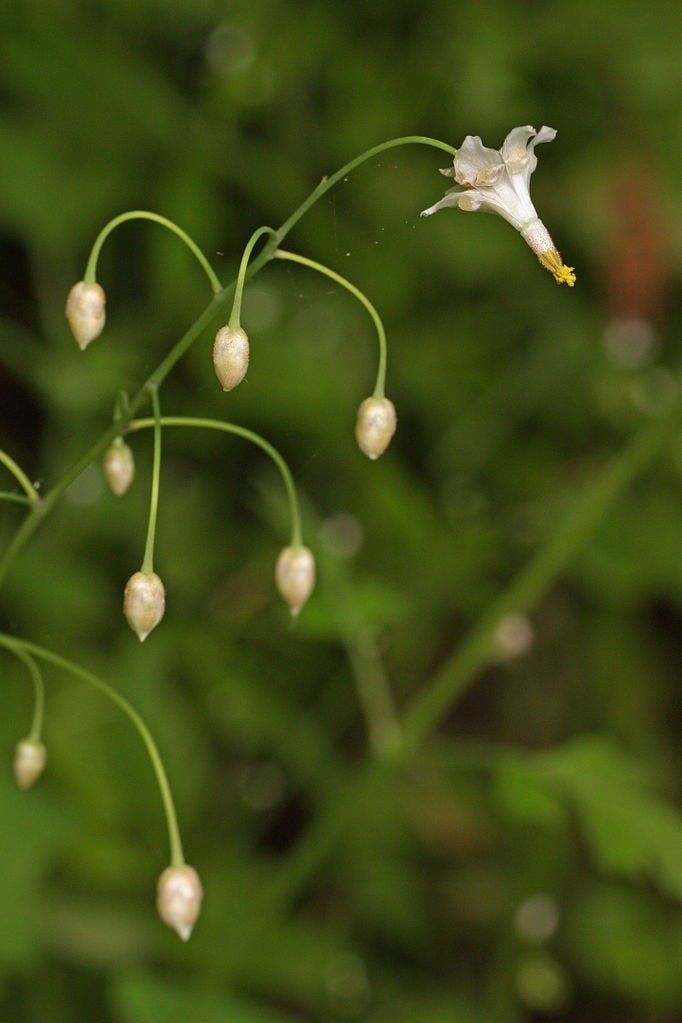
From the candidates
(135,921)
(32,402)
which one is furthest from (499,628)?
(32,402)

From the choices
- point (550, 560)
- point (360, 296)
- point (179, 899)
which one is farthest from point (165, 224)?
point (550, 560)

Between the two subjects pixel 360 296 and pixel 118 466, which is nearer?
pixel 360 296

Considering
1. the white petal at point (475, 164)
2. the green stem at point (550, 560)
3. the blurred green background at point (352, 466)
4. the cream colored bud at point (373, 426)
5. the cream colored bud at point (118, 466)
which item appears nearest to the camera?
the white petal at point (475, 164)

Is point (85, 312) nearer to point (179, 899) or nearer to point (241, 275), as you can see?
point (241, 275)

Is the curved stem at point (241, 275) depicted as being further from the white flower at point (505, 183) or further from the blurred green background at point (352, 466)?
the blurred green background at point (352, 466)

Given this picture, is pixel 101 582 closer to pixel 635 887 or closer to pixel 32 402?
pixel 32 402

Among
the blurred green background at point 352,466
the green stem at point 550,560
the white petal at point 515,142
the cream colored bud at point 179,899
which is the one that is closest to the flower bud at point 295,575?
the cream colored bud at point 179,899
